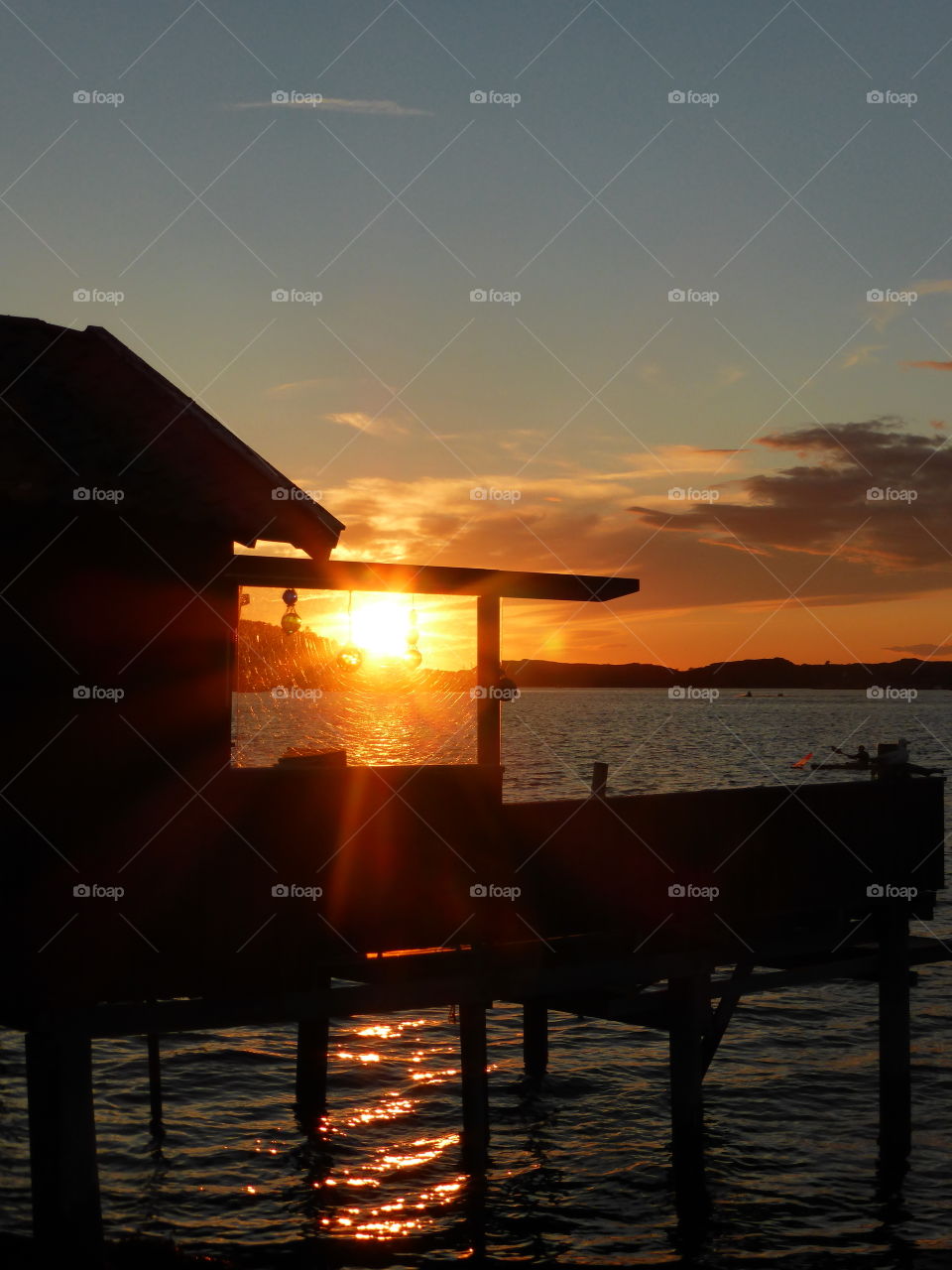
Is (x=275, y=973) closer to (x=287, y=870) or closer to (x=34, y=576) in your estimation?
(x=287, y=870)

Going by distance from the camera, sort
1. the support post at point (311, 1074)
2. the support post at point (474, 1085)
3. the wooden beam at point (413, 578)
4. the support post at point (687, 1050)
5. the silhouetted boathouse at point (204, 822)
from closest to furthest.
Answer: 1. the silhouetted boathouse at point (204, 822)
2. the wooden beam at point (413, 578)
3. the support post at point (687, 1050)
4. the support post at point (474, 1085)
5. the support post at point (311, 1074)

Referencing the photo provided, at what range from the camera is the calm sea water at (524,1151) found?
12852 mm

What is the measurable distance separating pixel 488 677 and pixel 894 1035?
23.5ft

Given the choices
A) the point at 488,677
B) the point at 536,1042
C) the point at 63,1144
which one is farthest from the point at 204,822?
the point at 536,1042

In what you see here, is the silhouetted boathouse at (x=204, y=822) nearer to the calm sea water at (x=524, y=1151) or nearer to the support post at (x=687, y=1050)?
the support post at (x=687, y=1050)

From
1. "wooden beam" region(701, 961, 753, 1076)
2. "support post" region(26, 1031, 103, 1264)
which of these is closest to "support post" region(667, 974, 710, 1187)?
"wooden beam" region(701, 961, 753, 1076)

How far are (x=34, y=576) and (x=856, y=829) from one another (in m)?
9.23

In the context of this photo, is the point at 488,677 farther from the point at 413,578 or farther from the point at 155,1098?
the point at 155,1098

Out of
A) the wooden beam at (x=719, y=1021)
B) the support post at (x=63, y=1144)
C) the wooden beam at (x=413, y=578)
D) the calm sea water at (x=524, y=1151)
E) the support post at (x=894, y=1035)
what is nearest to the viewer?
the support post at (x=63, y=1144)

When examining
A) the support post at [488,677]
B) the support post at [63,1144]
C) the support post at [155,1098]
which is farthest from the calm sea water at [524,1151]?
the support post at [488,677]

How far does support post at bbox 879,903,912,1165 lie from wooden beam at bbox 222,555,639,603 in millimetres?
5882

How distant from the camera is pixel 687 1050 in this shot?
44.1 ft

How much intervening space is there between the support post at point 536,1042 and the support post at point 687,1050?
4630 millimetres

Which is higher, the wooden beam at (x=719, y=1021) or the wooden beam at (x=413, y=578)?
the wooden beam at (x=413, y=578)
